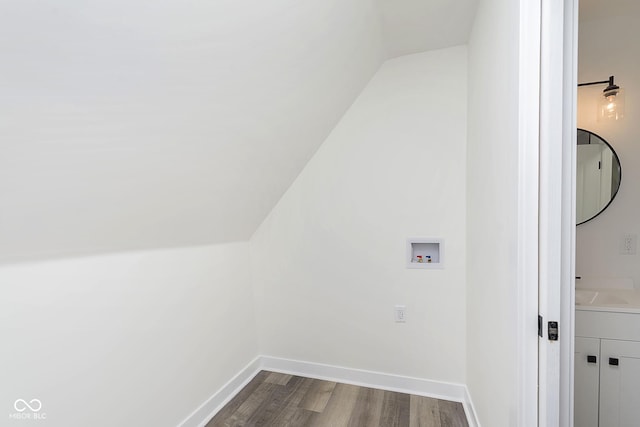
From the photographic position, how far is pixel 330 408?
1890 mm

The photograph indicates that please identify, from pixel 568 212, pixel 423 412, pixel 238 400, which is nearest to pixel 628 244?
pixel 568 212

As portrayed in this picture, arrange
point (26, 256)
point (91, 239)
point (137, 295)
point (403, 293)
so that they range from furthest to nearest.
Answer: point (403, 293), point (137, 295), point (91, 239), point (26, 256)

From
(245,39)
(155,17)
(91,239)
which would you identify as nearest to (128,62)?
(155,17)

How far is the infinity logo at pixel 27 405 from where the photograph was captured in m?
1.01

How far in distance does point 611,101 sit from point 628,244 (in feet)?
2.78

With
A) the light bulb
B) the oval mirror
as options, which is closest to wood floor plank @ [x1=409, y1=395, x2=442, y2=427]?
the oval mirror

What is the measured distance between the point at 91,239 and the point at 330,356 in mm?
1771

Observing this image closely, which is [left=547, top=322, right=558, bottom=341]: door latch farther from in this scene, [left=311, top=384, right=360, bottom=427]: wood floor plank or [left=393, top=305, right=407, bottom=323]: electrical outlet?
[left=311, top=384, right=360, bottom=427]: wood floor plank

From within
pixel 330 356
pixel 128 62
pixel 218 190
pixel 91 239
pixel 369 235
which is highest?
pixel 128 62

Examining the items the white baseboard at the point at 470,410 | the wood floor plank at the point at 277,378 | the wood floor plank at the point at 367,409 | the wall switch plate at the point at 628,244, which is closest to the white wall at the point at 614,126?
the wall switch plate at the point at 628,244

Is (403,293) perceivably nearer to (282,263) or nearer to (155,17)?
(282,263)

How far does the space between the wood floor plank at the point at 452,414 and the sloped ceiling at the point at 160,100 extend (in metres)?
1.86

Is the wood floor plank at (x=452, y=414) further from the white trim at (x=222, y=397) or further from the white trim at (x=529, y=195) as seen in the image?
the white trim at (x=222, y=397)

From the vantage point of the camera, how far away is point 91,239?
1.20m
